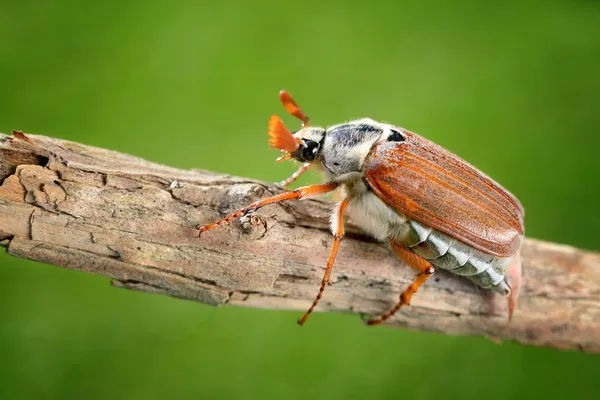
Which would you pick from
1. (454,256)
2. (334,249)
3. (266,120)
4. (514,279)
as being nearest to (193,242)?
(334,249)

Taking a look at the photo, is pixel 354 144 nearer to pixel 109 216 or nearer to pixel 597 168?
pixel 109 216

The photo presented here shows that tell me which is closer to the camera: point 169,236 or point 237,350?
point 169,236

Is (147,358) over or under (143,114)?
under

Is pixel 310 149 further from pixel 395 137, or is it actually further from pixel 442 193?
pixel 442 193

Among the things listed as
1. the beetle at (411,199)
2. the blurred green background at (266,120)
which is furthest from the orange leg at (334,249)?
the blurred green background at (266,120)

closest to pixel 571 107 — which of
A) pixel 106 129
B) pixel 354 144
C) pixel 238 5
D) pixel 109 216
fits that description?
pixel 238 5
